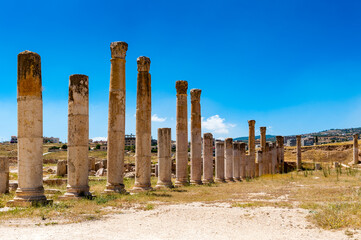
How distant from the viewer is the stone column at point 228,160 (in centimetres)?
3121

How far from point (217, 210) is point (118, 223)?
3685 millimetres

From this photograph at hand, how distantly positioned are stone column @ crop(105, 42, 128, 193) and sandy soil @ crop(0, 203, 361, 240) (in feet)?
18.8

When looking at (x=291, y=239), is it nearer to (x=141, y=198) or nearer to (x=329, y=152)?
(x=141, y=198)

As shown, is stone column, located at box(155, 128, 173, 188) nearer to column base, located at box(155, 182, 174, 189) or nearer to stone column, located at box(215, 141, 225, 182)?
column base, located at box(155, 182, 174, 189)

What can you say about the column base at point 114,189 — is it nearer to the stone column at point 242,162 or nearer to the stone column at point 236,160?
the stone column at point 236,160

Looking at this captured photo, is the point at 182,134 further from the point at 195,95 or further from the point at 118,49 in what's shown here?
the point at 118,49

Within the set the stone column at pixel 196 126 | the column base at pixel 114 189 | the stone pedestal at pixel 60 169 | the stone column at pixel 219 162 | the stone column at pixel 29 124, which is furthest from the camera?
the stone pedestal at pixel 60 169

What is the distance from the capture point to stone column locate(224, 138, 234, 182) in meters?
31.2

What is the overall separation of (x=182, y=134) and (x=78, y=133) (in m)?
9.86

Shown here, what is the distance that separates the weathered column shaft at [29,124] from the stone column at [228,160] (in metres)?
19.2

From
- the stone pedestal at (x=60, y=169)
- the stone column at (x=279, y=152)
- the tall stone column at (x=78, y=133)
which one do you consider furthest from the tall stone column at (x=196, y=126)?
the stone column at (x=279, y=152)

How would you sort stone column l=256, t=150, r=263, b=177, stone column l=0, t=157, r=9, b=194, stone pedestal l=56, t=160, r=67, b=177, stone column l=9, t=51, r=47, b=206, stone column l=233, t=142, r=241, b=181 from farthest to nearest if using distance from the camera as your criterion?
stone column l=256, t=150, r=263, b=177, stone column l=233, t=142, r=241, b=181, stone pedestal l=56, t=160, r=67, b=177, stone column l=0, t=157, r=9, b=194, stone column l=9, t=51, r=47, b=206

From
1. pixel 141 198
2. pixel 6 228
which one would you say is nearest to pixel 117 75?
pixel 141 198

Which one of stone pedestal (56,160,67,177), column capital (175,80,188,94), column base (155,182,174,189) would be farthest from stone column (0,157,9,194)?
stone pedestal (56,160,67,177)
